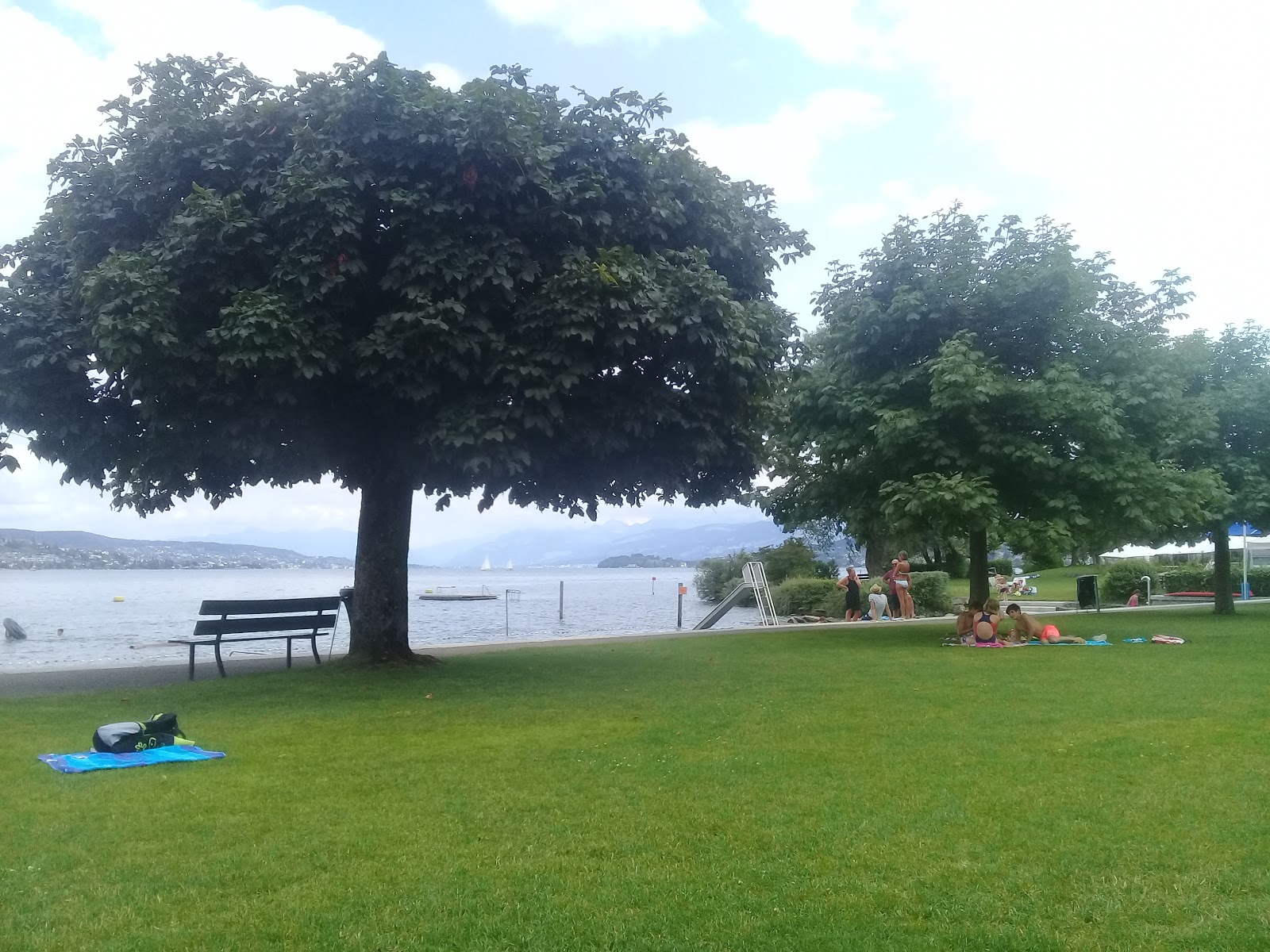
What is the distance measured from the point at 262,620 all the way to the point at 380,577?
5.42 feet

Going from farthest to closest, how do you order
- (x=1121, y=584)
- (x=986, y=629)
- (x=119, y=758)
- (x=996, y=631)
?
(x=1121, y=584), (x=996, y=631), (x=986, y=629), (x=119, y=758)

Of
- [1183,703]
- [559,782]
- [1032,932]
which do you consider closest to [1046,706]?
[1183,703]

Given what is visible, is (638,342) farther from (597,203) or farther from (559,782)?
(559,782)

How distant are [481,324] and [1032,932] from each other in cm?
961

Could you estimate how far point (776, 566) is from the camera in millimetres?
48219

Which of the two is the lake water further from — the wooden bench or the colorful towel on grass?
the colorful towel on grass

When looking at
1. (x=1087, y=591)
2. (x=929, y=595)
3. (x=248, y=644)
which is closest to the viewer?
(x=248, y=644)

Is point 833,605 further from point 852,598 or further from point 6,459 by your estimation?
point 6,459

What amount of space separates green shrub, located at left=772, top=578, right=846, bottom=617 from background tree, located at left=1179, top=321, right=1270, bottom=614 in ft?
39.3

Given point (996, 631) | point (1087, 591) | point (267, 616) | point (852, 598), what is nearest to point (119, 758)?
point (267, 616)

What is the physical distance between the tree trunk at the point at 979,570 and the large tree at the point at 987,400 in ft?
0.15

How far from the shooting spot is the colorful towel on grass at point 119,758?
7914 mm

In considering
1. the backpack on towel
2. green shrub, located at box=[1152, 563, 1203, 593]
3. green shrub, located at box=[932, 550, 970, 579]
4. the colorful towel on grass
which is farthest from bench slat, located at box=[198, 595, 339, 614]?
green shrub, located at box=[932, 550, 970, 579]

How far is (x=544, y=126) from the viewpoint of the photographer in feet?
47.0
